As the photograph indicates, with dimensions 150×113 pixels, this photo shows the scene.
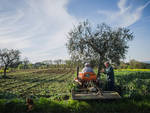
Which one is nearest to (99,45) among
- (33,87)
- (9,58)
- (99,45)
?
(99,45)

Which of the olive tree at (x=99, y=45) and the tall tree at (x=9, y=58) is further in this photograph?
the tall tree at (x=9, y=58)

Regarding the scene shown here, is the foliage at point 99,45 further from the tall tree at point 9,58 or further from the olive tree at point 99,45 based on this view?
the tall tree at point 9,58

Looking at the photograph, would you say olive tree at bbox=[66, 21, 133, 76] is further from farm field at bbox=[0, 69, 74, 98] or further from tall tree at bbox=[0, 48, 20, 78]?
tall tree at bbox=[0, 48, 20, 78]

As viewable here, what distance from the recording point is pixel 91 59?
12.4 m

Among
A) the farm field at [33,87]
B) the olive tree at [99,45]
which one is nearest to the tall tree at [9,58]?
the farm field at [33,87]

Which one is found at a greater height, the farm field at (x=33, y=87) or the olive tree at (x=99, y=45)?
the olive tree at (x=99, y=45)

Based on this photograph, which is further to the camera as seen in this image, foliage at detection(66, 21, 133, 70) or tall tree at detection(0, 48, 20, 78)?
tall tree at detection(0, 48, 20, 78)

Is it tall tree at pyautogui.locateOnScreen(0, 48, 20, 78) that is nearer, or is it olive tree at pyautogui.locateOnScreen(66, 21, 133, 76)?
olive tree at pyautogui.locateOnScreen(66, 21, 133, 76)

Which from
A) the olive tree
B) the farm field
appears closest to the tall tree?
the farm field

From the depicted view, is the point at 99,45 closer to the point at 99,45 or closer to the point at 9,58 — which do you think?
the point at 99,45

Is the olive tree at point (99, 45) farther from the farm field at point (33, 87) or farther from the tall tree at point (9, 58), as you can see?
the tall tree at point (9, 58)

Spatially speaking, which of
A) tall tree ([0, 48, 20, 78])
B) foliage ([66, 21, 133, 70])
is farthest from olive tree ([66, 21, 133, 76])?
tall tree ([0, 48, 20, 78])

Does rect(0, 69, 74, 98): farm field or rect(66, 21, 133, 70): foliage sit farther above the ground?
rect(66, 21, 133, 70): foliage

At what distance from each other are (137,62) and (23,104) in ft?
192
